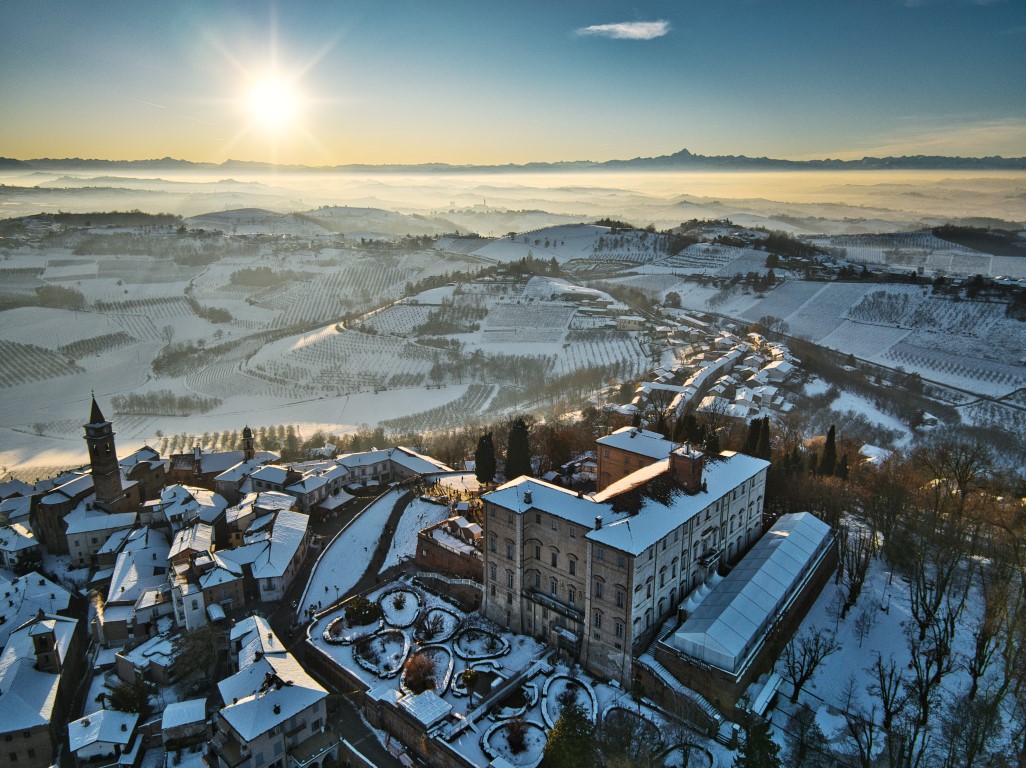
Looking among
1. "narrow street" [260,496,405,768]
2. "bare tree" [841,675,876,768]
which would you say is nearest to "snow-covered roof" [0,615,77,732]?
"narrow street" [260,496,405,768]

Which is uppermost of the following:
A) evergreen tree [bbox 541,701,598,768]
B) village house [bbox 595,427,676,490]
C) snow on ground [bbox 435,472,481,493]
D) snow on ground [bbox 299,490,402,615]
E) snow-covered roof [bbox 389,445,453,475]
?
village house [bbox 595,427,676,490]

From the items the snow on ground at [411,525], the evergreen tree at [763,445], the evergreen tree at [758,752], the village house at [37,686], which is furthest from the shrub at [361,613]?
the evergreen tree at [763,445]

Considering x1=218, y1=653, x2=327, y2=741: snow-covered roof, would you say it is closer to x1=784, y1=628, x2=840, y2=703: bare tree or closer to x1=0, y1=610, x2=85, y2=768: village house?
x1=0, y1=610, x2=85, y2=768: village house

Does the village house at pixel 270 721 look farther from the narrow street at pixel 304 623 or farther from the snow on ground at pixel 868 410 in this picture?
the snow on ground at pixel 868 410

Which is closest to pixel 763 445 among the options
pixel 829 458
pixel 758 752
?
pixel 829 458

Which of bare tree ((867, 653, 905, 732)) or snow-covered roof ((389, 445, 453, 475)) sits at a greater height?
bare tree ((867, 653, 905, 732))
